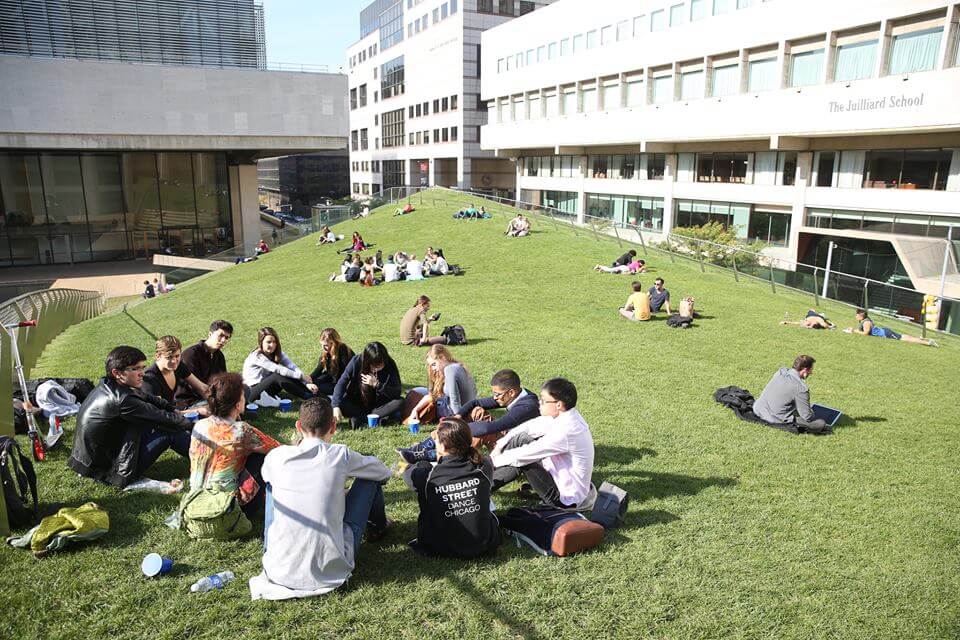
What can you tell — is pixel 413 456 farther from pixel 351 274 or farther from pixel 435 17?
pixel 435 17

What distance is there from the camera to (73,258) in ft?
123

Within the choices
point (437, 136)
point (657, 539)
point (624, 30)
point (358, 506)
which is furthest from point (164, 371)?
point (437, 136)

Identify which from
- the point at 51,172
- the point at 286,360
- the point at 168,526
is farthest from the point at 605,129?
the point at 168,526

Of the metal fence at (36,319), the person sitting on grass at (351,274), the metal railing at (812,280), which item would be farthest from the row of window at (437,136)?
the metal fence at (36,319)

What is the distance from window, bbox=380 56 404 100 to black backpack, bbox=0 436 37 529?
78.2 m

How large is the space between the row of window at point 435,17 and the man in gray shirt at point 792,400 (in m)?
63.7

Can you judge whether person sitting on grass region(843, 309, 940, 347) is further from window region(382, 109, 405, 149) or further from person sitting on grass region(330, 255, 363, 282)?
window region(382, 109, 405, 149)

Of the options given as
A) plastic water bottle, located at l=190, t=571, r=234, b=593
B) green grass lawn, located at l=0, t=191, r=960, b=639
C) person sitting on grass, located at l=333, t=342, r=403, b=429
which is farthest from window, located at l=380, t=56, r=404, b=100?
plastic water bottle, located at l=190, t=571, r=234, b=593

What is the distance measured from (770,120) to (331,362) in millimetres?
29609

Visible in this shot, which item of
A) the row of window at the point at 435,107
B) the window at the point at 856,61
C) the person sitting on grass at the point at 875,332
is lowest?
the person sitting on grass at the point at 875,332

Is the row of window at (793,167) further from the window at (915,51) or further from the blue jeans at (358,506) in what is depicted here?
the blue jeans at (358,506)

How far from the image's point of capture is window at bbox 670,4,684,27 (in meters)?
36.6

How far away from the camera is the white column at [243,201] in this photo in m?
40.8

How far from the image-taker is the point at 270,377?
8.66 m
